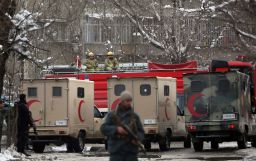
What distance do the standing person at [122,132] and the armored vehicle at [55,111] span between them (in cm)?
1551

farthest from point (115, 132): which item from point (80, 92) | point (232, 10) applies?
point (80, 92)

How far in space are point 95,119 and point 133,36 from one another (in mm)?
24897

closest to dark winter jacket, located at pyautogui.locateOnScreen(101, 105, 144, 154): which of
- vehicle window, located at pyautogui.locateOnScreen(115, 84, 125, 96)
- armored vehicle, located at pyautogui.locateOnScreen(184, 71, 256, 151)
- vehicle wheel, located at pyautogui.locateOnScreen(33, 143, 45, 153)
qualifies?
armored vehicle, located at pyautogui.locateOnScreen(184, 71, 256, 151)

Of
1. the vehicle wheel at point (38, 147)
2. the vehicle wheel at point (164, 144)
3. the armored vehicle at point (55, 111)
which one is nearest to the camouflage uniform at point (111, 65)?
the armored vehicle at point (55, 111)

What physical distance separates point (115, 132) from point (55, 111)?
16131 millimetres

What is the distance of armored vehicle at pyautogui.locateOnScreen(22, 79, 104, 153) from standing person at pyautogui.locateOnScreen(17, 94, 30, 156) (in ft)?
10.0

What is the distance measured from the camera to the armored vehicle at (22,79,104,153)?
2866cm

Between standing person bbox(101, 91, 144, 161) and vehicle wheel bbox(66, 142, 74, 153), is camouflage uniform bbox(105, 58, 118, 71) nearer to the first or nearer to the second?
vehicle wheel bbox(66, 142, 74, 153)

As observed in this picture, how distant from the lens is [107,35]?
5869 cm

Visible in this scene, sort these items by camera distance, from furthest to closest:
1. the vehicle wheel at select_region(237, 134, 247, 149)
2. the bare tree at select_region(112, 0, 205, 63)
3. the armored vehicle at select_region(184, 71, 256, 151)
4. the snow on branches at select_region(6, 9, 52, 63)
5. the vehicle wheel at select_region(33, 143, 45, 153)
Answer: the bare tree at select_region(112, 0, 205, 63) < the vehicle wheel at select_region(33, 143, 45, 153) < the vehicle wheel at select_region(237, 134, 247, 149) < the armored vehicle at select_region(184, 71, 256, 151) < the snow on branches at select_region(6, 9, 52, 63)

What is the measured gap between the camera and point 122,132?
1286 cm

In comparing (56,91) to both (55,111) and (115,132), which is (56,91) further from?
(115,132)

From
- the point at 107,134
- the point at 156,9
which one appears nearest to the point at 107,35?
the point at 156,9

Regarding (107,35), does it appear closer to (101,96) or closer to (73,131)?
(101,96)
